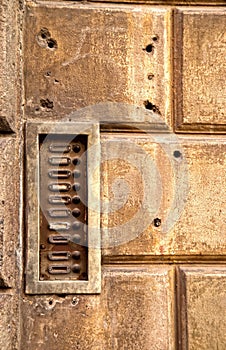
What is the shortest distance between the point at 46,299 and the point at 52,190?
35cm

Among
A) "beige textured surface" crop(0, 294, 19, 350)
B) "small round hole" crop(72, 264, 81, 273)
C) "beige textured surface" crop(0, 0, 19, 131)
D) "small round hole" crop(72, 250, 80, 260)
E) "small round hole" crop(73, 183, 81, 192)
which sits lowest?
"beige textured surface" crop(0, 294, 19, 350)

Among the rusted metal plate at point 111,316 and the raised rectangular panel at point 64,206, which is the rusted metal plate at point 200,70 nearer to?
the raised rectangular panel at point 64,206

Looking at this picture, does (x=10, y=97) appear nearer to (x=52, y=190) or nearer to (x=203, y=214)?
(x=52, y=190)

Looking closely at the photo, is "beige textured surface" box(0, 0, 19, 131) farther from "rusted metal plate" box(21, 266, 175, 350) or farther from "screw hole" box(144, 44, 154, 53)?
"rusted metal plate" box(21, 266, 175, 350)

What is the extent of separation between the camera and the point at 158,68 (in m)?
2.87

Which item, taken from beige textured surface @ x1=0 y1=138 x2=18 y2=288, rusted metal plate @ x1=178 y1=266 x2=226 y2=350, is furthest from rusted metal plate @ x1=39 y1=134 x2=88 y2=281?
rusted metal plate @ x1=178 y1=266 x2=226 y2=350

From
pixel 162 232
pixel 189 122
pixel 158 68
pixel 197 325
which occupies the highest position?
pixel 158 68

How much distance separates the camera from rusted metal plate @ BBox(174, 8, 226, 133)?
9.39 feet

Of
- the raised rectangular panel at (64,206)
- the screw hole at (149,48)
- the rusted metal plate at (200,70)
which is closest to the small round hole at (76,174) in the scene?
the raised rectangular panel at (64,206)

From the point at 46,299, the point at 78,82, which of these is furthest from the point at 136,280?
the point at 78,82

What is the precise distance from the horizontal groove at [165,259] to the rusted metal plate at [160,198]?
12 mm

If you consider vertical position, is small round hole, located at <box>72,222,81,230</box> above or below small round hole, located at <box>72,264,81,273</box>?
above

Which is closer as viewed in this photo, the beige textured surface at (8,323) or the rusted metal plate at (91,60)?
the beige textured surface at (8,323)

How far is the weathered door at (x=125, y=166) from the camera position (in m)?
2.75
